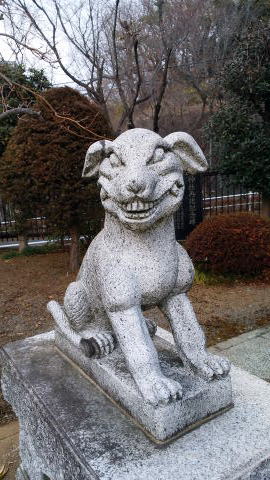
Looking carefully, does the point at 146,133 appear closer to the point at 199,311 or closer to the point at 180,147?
the point at 180,147

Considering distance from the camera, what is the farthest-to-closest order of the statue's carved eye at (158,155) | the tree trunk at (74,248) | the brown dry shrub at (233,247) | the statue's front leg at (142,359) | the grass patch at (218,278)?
the tree trunk at (74,248) < the grass patch at (218,278) < the brown dry shrub at (233,247) < the statue's carved eye at (158,155) < the statue's front leg at (142,359)

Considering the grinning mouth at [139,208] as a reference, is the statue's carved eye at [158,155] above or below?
above

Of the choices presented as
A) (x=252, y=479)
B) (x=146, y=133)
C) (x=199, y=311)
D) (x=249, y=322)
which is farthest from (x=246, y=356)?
(x=146, y=133)

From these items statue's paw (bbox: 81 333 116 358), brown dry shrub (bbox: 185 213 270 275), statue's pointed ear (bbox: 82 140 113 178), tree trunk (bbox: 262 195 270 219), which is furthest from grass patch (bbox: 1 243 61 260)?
statue's pointed ear (bbox: 82 140 113 178)

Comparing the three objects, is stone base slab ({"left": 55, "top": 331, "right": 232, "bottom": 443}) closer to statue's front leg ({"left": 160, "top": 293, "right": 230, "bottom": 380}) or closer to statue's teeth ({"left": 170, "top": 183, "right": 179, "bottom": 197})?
statue's front leg ({"left": 160, "top": 293, "right": 230, "bottom": 380})

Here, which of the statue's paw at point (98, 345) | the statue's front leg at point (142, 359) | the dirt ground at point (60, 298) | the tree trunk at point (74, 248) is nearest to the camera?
the statue's front leg at point (142, 359)

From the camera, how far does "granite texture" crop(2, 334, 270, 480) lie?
1446 mm

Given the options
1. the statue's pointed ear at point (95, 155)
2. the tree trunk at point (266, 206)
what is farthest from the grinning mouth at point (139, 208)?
the tree trunk at point (266, 206)

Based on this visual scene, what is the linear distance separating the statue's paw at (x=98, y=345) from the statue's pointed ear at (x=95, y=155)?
31.2 inches

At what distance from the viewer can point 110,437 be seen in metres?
1.61

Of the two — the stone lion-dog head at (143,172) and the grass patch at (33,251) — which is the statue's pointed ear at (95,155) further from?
the grass patch at (33,251)

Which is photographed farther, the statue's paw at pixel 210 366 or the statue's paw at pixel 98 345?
the statue's paw at pixel 98 345

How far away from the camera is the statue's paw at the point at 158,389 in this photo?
5.05ft

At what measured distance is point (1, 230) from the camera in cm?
939
